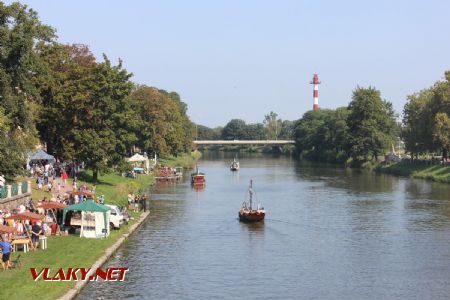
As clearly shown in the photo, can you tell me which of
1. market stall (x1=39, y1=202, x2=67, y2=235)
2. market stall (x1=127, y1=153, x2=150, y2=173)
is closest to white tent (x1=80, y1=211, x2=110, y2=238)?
market stall (x1=39, y1=202, x2=67, y2=235)

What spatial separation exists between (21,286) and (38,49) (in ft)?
157

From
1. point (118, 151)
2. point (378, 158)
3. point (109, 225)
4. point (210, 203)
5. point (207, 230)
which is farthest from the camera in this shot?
point (378, 158)

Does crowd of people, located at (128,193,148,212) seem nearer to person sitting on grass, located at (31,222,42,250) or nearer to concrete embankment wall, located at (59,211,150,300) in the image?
concrete embankment wall, located at (59,211,150,300)

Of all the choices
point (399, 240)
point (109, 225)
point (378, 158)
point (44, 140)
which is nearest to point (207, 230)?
point (109, 225)

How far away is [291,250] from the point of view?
4528cm

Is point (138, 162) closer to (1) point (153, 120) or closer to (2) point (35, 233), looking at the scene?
(1) point (153, 120)

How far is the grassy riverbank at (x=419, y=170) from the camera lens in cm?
10462

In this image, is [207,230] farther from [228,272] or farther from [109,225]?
[228,272]

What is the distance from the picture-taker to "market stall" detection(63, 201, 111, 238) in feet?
145

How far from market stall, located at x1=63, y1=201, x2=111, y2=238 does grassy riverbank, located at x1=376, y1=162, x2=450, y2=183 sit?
218ft

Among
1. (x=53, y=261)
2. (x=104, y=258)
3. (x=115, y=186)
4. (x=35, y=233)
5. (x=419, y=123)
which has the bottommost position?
(x=104, y=258)

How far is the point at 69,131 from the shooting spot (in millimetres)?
73562

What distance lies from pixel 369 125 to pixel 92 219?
108 metres

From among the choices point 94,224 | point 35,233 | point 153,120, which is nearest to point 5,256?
point 35,233
